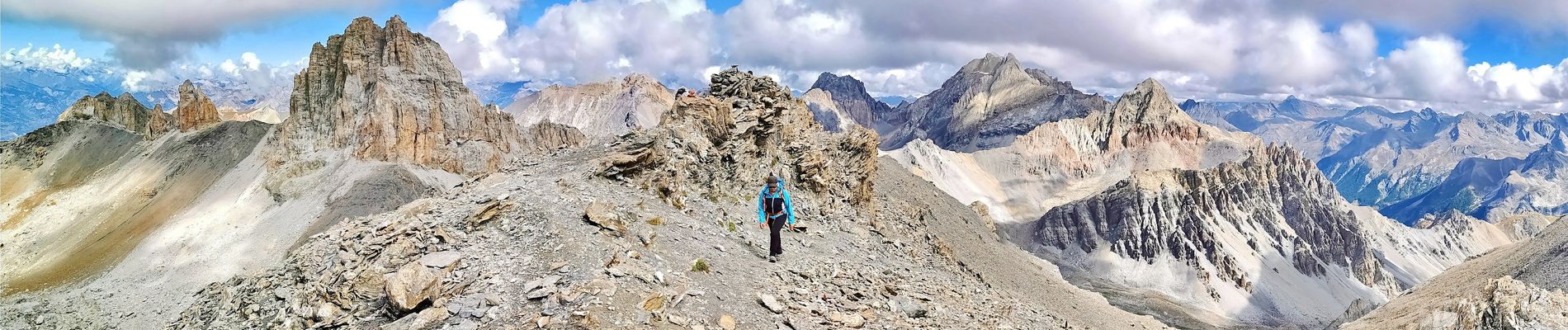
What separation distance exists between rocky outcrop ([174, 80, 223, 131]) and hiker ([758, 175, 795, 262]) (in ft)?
345

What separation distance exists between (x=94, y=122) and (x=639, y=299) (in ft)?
420

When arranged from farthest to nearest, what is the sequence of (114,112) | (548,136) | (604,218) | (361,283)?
(548,136)
(114,112)
(604,218)
(361,283)

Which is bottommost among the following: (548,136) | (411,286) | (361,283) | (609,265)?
(361,283)

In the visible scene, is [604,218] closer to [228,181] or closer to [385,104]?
Answer: [385,104]

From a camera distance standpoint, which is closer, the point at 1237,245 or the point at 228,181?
the point at 228,181

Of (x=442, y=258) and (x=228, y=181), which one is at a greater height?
(x=228, y=181)

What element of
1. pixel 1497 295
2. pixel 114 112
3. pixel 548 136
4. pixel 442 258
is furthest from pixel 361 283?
pixel 114 112

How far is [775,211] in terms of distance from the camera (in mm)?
19594

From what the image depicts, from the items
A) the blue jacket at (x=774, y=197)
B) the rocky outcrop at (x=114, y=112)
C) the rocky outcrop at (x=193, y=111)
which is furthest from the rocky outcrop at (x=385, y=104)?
the blue jacket at (x=774, y=197)

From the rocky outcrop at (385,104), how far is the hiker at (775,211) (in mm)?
67971

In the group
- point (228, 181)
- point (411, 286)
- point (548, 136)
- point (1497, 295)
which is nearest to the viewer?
point (411, 286)

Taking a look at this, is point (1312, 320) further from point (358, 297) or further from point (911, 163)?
point (358, 297)

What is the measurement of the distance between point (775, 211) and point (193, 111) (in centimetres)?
10854

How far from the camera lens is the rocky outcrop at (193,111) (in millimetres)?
95750
